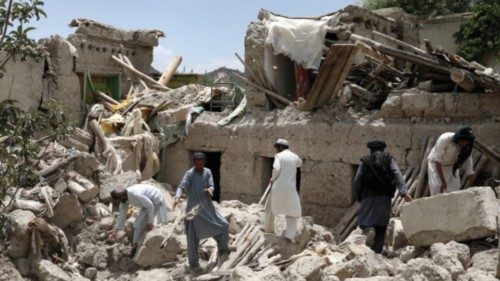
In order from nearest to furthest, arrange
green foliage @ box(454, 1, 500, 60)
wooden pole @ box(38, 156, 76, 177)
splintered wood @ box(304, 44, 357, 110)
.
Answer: wooden pole @ box(38, 156, 76, 177) → splintered wood @ box(304, 44, 357, 110) → green foliage @ box(454, 1, 500, 60)

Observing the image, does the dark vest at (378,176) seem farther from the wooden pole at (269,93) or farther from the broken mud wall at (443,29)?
the broken mud wall at (443,29)

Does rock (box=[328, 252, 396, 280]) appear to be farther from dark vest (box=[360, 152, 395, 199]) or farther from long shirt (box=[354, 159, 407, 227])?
dark vest (box=[360, 152, 395, 199])

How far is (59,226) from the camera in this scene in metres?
8.74

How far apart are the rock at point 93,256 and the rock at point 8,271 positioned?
0.84 meters

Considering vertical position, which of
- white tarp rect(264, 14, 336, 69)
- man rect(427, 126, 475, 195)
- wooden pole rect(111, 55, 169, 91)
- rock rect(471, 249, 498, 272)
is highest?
white tarp rect(264, 14, 336, 69)

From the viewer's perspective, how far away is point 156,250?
26.1ft

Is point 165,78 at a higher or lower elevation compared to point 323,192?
higher

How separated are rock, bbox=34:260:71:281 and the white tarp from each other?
6088 mm

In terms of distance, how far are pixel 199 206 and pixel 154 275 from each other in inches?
45.9

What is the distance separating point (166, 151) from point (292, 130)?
3.46 metres

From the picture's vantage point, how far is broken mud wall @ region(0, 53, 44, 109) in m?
11.4

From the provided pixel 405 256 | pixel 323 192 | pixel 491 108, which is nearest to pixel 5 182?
pixel 405 256

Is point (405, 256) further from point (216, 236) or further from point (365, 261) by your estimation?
point (216, 236)

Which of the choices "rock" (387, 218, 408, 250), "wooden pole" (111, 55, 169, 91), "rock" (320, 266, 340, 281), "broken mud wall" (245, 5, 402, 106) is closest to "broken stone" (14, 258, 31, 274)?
"rock" (320, 266, 340, 281)
